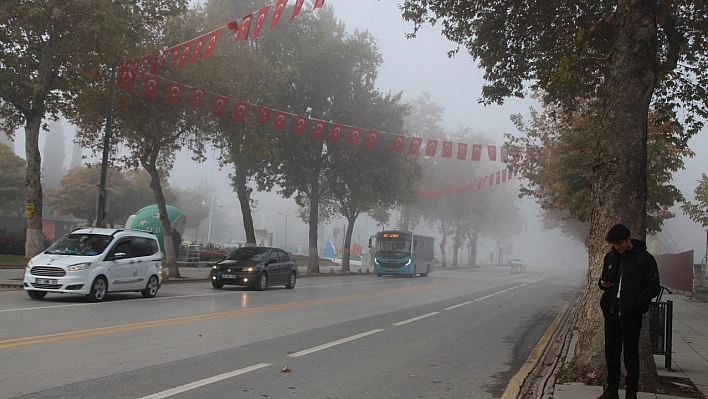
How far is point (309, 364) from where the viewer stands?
8.41 m

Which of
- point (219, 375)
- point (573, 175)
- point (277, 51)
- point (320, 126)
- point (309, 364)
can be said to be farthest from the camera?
point (277, 51)

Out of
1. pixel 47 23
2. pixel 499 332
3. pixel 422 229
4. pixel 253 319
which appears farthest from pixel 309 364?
pixel 422 229

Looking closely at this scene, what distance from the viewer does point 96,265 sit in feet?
49.9

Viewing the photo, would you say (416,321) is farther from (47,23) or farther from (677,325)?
(47,23)

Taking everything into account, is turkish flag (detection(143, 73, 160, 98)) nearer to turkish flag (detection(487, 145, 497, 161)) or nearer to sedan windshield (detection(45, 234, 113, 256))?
sedan windshield (detection(45, 234, 113, 256))

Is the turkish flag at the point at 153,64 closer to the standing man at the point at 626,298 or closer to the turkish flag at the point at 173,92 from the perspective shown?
the turkish flag at the point at 173,92

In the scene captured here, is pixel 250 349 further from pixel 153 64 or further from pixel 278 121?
pixel 278 121

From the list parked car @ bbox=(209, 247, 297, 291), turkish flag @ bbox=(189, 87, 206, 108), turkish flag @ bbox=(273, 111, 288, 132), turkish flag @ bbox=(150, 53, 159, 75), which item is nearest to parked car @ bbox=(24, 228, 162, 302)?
parked car @ bbox=(209, 247, 297, 291)

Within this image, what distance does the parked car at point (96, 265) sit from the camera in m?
14.5

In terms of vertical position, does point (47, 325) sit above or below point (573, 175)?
below

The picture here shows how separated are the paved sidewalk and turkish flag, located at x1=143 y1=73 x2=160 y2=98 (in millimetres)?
16722

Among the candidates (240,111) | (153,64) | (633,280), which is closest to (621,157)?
(633,280)

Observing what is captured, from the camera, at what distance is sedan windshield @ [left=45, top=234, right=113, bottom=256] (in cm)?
1549

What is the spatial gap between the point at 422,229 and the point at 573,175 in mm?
143740
